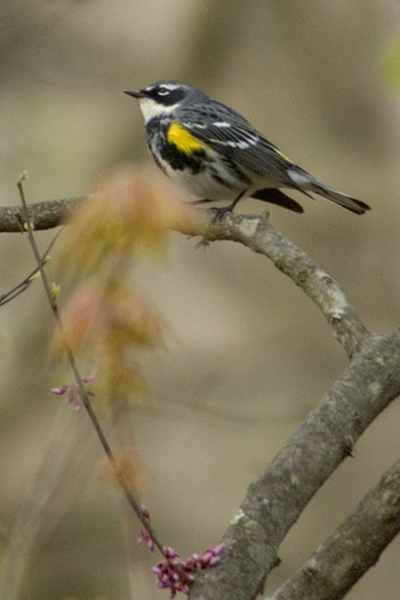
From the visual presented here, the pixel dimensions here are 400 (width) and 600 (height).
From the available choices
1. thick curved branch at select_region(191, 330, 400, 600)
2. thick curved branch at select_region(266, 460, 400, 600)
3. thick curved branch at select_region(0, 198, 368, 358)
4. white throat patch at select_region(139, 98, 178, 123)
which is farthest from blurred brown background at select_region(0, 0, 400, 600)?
thick curved branch at select_region(266, 460, 400, 600)

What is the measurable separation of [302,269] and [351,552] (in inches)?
35.6

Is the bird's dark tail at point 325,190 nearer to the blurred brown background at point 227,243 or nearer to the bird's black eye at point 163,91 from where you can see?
the bird's black eye at point 163,91

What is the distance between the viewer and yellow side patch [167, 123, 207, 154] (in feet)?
12.6

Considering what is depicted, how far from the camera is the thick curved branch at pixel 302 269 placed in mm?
2064

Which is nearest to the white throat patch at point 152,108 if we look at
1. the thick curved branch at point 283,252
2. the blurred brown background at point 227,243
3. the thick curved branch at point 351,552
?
the blurred brown background at point 227,243

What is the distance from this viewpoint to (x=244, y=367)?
569cm

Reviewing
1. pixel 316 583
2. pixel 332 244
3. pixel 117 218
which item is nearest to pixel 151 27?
pixel 332 244

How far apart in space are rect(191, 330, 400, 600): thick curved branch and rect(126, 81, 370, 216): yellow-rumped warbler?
1931 mm

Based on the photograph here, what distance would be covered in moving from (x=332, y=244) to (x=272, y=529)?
4.35m

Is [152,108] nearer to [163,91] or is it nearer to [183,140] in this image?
[163,91]

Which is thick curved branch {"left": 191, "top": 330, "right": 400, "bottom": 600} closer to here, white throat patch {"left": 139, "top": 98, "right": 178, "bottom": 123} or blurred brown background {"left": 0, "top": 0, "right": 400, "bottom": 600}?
white throat patch {"left": 139, "top": 98, "right": 178, "bottom": 123}

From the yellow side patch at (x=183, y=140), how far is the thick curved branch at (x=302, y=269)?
1303 mm

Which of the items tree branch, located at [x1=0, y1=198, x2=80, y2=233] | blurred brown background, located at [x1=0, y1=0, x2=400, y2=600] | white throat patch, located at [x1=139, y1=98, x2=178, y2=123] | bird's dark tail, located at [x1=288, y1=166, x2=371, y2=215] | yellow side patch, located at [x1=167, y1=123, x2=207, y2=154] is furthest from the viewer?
blurred brown background, located at [x1=0, y1=0, x2=400, y2=600]

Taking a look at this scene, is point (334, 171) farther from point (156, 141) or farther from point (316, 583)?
point (316, 583)
